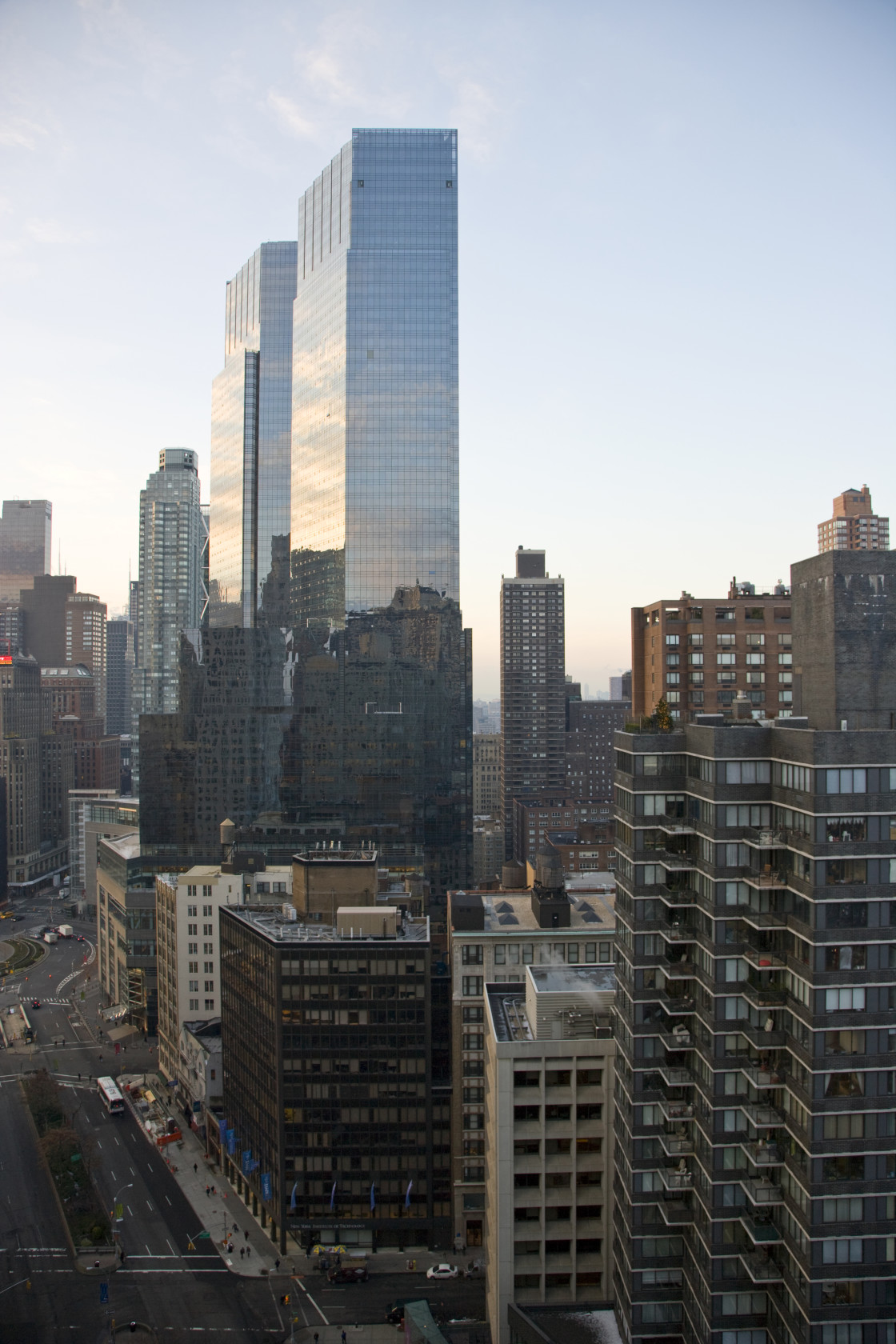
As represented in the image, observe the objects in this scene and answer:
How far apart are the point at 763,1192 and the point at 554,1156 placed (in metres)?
23.1

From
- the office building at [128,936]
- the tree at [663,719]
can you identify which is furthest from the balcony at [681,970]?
the office building at [128,936]

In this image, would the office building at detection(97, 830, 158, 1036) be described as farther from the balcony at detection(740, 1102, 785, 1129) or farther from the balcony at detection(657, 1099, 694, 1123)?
the balcony at detection(740, 1102, 785, 1129)

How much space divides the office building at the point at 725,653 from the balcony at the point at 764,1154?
5351 cm

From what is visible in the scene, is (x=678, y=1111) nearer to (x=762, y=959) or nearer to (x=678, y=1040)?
(x=678, y=1040)

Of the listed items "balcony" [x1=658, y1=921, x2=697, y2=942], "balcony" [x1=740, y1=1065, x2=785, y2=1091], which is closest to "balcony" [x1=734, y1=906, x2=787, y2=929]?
"balcony" [x1=658, y1=921, x2=697, y2=942]

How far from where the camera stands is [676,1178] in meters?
60.5

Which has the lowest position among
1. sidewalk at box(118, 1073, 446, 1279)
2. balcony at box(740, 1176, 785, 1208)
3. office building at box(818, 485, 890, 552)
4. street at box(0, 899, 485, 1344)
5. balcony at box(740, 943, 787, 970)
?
sidewalk at box(118, 1073, 446, 1279)

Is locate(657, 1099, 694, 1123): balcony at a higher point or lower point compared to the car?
higher

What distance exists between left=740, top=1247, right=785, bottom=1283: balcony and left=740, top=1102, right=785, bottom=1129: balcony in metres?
7.74

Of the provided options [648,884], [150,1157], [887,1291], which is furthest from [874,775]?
[150,1157]

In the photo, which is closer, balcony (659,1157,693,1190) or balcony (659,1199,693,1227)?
balcony (659,1157,693,1190)

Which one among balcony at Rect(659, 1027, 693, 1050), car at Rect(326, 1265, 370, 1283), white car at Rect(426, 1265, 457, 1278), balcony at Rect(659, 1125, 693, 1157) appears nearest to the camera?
balcony at Rect(659, 1125, 693, 1157)

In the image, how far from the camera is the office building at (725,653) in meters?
104

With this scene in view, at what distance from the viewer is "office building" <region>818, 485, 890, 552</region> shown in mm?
150500
